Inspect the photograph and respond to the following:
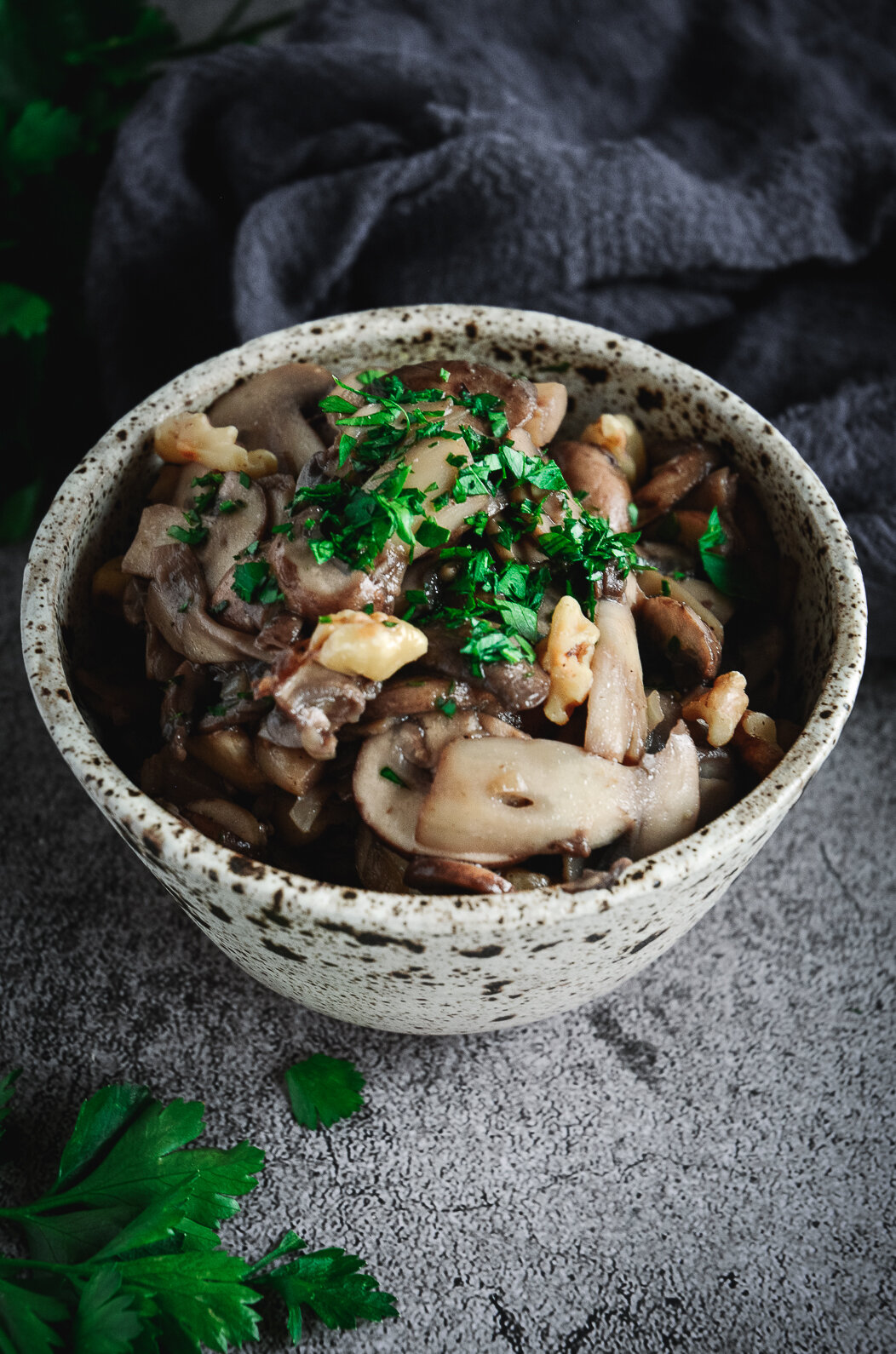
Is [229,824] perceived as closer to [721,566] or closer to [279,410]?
[279,410]

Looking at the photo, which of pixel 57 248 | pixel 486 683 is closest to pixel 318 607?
pixel 486 683

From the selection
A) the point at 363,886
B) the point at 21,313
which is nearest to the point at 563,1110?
the point at 363,886

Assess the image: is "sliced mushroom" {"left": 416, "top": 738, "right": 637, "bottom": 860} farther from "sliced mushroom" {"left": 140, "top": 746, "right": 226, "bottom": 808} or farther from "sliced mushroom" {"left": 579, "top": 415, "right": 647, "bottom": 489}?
"sliced mushroom" {"left": 579, "top": 415, "right": 647, "bottom": 489}

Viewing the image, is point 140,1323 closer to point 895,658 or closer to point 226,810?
point 226,810

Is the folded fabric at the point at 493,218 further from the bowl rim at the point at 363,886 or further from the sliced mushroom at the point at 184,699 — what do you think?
the sliced mushroom at the point at 184,699

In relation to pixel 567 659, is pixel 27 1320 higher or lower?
lower
